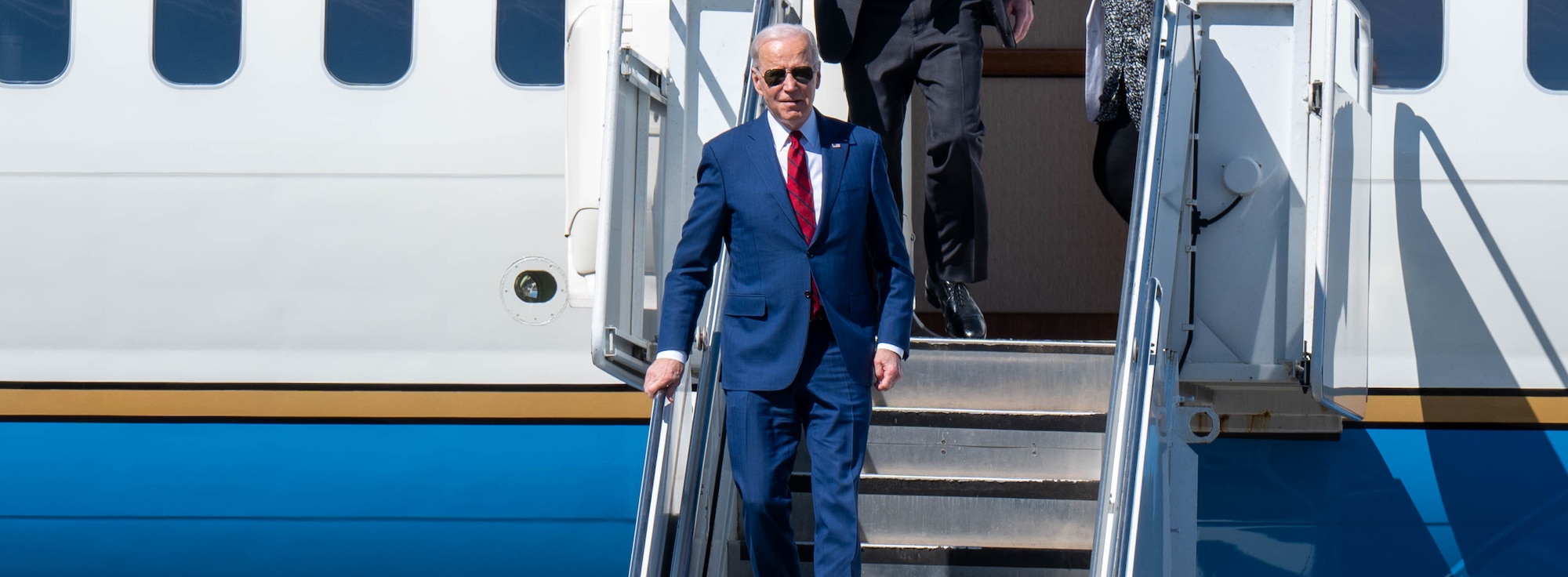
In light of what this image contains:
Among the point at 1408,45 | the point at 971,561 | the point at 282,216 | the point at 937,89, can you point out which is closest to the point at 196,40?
the point at 282,216

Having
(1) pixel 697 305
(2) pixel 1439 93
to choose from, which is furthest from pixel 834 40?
(2) pixel 1439 93

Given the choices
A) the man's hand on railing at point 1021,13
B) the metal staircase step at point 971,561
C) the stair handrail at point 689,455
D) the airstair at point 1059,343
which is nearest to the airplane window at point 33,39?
the airstair at point 1059,343

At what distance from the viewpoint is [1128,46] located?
13.0 feet

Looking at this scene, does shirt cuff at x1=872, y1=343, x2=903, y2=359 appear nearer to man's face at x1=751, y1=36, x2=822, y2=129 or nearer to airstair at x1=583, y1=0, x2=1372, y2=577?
man's face at x1=751, y1=36, x2=822, y2=129

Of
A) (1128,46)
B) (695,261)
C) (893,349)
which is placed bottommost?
(893,349)

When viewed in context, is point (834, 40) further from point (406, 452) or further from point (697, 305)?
point (406, 452)

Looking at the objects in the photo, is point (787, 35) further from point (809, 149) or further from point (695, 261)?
point (695, 261)

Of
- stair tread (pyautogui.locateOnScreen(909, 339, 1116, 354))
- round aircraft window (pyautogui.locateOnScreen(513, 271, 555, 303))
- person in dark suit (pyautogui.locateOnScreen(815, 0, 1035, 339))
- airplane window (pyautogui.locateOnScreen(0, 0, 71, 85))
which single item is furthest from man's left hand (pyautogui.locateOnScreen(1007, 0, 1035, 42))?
airplane window (pyautogui.locateOnScreen(0, 0, 71, 85))

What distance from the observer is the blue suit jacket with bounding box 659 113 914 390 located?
2934 mm

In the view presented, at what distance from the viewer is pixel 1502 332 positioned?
4.39m

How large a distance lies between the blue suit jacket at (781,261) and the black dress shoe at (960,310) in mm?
1173

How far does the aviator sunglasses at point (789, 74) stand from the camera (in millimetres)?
2832

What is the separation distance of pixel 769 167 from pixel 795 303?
30 cm

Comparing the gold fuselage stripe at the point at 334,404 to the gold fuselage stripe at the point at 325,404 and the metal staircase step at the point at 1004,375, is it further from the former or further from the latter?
the metal staircase step at the point at 1004,375
